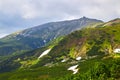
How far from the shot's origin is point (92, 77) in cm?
16638

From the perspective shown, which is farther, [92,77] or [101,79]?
[92,77]

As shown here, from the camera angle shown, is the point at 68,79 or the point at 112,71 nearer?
the point at 112,71

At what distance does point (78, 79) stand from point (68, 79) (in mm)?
13964

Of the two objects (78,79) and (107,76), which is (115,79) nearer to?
(107,76)

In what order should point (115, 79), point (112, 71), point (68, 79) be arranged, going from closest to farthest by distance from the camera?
point (115, 79) < point (112, 71) < point (68, 79)

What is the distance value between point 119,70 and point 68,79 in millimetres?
34614

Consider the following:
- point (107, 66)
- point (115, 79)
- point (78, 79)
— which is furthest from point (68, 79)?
point (115, 79)

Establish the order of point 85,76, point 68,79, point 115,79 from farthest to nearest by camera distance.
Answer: point 68,79, point 85,76, point 115,79

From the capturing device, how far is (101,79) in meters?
154

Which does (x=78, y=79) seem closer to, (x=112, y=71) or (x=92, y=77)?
(x=92, y=77)

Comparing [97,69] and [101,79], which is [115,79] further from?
[97,69]

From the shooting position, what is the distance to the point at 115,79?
149m

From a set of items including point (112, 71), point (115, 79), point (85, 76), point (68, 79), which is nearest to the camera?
point (115, 79)

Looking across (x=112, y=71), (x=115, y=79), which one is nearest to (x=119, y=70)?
(x=112, y=71)
